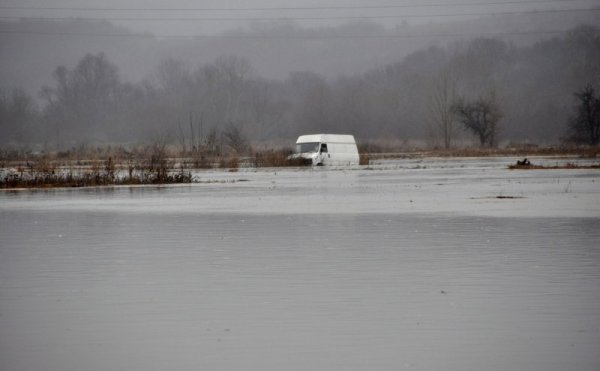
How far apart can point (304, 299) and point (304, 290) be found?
0.55 meters

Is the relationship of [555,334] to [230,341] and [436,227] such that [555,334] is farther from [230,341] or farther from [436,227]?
[436,227]

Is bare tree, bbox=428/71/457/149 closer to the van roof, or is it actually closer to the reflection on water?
the van roof

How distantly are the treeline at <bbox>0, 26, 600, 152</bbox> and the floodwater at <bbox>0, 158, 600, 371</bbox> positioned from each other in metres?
101

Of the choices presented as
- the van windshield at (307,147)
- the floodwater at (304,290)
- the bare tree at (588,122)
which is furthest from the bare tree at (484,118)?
the floodwater at (304,290)

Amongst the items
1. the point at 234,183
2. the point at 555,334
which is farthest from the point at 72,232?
the point at 234,183

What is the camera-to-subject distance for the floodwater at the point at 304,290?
7496mm

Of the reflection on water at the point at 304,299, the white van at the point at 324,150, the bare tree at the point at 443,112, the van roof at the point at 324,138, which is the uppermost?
the bare tree at the point at 443,112

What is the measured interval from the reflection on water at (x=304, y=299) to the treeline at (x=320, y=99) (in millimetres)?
103223

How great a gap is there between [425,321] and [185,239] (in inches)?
314

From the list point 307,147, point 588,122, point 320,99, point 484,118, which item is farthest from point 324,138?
point 320,99

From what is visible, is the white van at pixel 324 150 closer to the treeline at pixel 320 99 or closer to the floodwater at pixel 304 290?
the floodwater at pixel 304 290

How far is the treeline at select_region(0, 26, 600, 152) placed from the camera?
130 meters

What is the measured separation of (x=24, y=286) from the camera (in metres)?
11.0

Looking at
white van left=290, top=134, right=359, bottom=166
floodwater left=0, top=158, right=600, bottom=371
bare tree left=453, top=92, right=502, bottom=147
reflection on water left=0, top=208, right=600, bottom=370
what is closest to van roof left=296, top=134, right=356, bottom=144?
white van left=290, top=134, right=359, bottom=166
